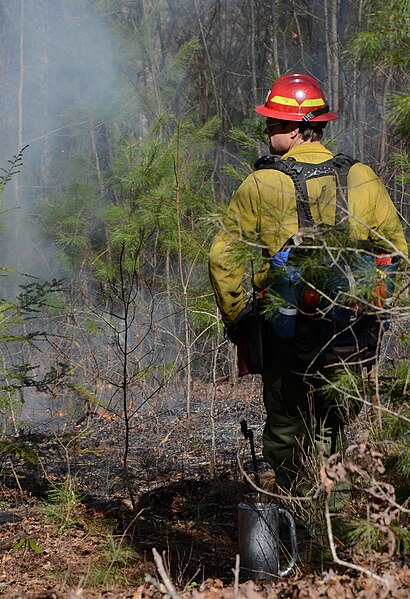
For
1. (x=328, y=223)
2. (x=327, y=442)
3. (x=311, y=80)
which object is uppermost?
(x=311, y=80)

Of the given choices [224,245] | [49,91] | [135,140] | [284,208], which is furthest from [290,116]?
[49,91]

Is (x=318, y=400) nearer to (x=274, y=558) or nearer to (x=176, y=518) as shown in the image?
(x=274, y=558)

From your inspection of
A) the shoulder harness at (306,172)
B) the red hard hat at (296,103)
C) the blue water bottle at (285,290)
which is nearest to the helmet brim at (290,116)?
the red hard hat at (296,103)

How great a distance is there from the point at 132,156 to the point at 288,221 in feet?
20.0

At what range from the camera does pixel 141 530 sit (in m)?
5.16

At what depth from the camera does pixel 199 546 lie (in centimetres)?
491

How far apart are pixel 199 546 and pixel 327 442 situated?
3.51 ft

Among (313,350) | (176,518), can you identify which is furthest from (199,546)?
(313,350)

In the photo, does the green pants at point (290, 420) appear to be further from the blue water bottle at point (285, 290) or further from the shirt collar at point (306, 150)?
the shirt collar at point (306, 150)

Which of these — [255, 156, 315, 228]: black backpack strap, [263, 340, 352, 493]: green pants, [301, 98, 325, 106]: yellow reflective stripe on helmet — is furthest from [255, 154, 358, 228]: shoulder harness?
[263, 340, 352, 493]: green pants

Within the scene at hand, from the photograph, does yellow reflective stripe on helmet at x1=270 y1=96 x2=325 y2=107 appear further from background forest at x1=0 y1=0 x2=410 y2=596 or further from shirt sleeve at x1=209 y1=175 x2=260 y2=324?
background forest at x1=0 y1=0 x2=410 y2=596

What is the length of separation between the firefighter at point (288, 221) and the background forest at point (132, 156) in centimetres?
155

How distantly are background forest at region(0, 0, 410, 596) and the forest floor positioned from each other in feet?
1.59

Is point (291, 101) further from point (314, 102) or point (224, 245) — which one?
point (224, 245)
